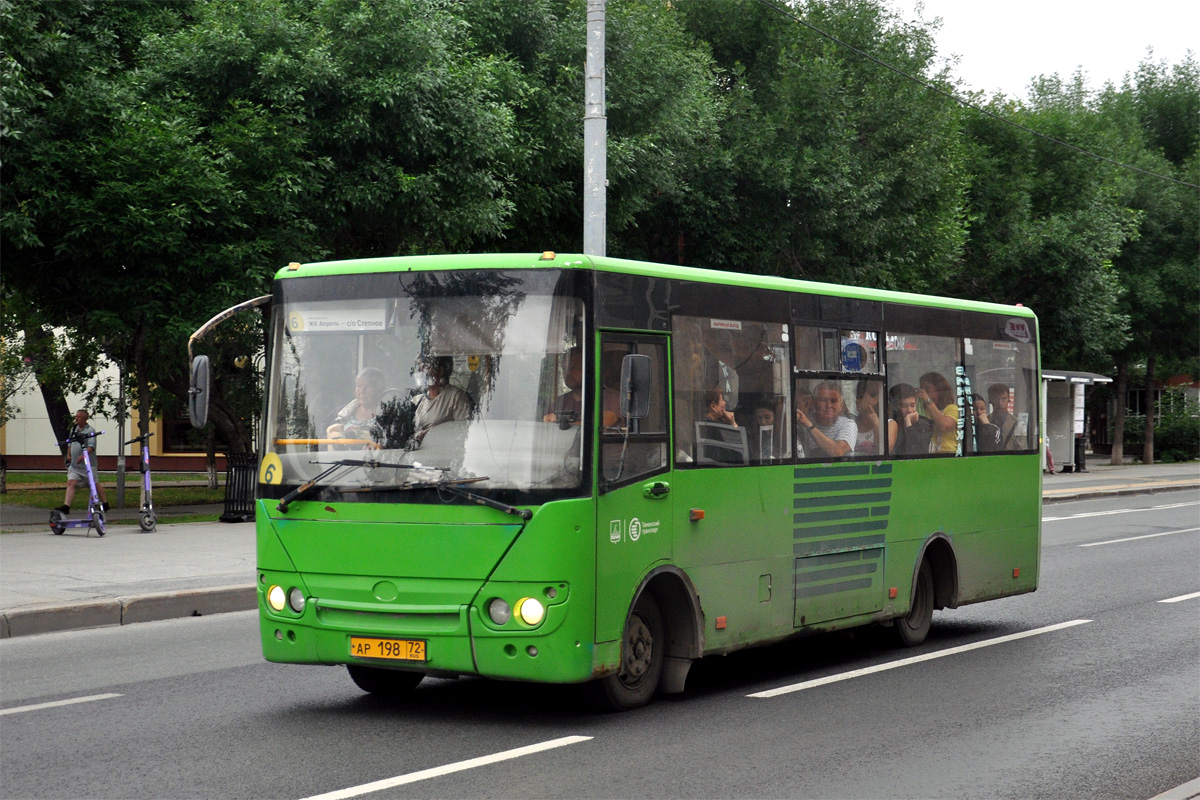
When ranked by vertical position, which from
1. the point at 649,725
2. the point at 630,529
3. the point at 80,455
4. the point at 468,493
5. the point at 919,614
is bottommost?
the point at 649,725

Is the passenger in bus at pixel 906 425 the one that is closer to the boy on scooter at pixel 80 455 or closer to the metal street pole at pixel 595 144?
the metal street pole at pixel 595 144

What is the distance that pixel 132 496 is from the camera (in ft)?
105

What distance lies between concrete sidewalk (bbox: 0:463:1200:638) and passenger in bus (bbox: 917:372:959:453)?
6.66 m

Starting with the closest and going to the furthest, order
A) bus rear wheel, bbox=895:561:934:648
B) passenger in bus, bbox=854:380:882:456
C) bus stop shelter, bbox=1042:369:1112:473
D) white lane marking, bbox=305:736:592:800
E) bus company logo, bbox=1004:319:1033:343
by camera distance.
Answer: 1. white lane marking, bbox=305:736:592:800
2. passenger in bus, bbox=854:380:882:456
3. bus rear wheel, bbox=895:561:934:648
4. bus company logo, bbox=1004:319:1033:343
5. bus stop shelter, bbox=1042:369:1112:473

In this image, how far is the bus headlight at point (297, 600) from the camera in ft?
25.9

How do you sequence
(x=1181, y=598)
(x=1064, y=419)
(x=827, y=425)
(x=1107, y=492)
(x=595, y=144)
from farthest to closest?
(x=1064, y=419), (x=1107, y=492), (x=595, y=144), (x=1181, y=598), (x=827, y=425)

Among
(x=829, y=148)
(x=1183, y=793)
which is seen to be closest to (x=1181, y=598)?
(x=1183, y=793)

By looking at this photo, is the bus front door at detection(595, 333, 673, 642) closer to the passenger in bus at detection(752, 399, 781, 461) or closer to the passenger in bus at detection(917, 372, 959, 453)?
the passenger in bus at detection(752, 399, 781, 461)

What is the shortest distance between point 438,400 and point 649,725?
6.98ft

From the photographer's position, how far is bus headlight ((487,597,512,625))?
24.2 ft

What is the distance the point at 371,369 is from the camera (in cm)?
779

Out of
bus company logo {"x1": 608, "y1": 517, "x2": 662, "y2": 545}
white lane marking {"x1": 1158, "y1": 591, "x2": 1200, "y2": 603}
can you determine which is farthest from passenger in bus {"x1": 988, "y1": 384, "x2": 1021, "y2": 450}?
bus company logo {"x1": 608, "y1": 517, "x2": 662, "y2": 545}

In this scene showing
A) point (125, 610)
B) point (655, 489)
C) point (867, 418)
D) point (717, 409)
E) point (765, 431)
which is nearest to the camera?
point (655, 489)

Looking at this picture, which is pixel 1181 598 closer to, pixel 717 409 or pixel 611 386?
pixel 717 409
